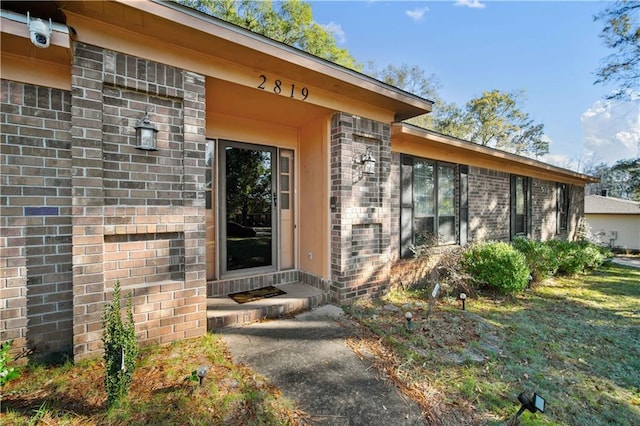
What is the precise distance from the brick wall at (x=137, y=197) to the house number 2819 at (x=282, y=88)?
697mm

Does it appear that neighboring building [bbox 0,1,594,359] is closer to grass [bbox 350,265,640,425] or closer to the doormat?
the doormat

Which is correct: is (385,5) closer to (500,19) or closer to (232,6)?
(500,19)

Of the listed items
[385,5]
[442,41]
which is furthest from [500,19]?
[385,5]

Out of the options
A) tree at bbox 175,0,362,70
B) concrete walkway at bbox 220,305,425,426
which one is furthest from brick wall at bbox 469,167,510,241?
tree at bbox 175,0,362,70

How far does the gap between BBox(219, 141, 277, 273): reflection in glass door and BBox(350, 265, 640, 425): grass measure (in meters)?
1.80

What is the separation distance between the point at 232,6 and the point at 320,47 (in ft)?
12.4

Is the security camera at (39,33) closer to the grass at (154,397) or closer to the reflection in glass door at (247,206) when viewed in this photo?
the reflection in glass door at (247,206)

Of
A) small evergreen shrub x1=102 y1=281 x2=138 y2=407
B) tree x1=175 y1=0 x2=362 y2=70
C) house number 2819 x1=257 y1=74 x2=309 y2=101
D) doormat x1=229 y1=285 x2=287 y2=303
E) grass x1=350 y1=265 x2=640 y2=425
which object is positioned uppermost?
tree x1=175 y1=0 x2=362 y2=70

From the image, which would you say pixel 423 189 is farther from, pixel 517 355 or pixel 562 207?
pixel 562 207

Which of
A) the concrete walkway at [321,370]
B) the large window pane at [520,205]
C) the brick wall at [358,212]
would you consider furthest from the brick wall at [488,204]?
the concrete walkway at [321,370]

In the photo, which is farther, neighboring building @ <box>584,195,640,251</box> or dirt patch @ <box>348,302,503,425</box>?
neighboring building @ <box>584,195,640,251</box>

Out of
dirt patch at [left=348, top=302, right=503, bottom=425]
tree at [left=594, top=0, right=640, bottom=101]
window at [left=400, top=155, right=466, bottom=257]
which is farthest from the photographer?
tree at [left=594, top=0, right=640, bottom=101]

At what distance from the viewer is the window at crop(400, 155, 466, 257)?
5258 millimetres

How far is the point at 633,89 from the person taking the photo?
9.09 metres
